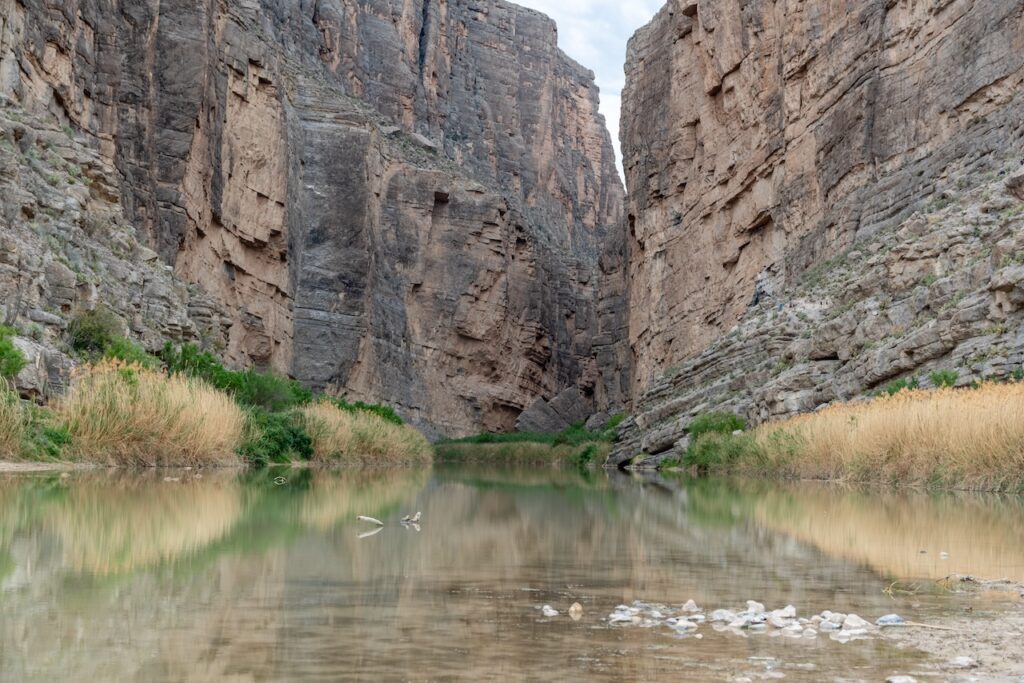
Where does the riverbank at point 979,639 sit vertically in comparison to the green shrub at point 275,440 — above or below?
below

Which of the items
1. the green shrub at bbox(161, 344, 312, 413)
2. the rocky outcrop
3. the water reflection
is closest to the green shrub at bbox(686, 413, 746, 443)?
the green shrub at bbox(161, 344, 312, 413)

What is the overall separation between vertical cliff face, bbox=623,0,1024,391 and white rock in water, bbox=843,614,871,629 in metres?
29.5

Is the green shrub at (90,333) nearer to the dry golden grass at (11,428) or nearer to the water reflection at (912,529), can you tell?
the dry golden grass at (11,428)

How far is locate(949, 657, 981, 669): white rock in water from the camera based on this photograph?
176 inches

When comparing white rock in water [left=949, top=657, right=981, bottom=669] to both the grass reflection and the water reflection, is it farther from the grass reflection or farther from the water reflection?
the grass reflection

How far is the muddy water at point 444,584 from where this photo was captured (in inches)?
176

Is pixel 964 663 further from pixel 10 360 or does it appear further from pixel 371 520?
pixel 10 360

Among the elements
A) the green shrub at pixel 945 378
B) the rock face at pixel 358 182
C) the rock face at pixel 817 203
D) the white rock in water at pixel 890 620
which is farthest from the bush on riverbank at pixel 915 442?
the rock face at pixel 358 182

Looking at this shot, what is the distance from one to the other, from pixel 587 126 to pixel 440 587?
113269mm

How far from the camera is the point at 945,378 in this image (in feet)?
72.4

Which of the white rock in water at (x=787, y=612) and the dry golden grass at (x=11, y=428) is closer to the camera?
the white rock in water at (x=787, y=612)

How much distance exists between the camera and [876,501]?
47.0ft

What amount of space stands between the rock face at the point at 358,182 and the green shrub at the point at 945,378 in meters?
22.9

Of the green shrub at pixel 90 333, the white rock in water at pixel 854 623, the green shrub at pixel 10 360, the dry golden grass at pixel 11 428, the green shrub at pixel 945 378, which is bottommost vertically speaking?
the white rock in water at pixel 854 623
